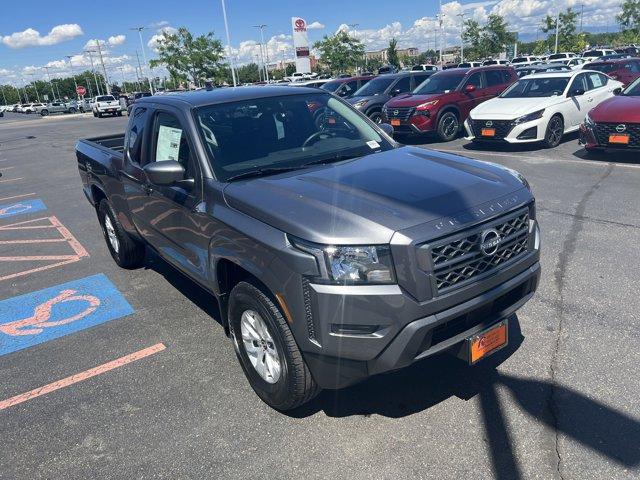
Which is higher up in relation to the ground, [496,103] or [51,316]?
[496,103]

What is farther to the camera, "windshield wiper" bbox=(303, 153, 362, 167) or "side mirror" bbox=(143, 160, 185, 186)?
"windshield wiper" bbox=(303, 153, 362, 167)

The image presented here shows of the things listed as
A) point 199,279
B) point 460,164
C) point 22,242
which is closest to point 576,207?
point 460,164

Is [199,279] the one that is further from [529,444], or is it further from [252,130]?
[529,444]

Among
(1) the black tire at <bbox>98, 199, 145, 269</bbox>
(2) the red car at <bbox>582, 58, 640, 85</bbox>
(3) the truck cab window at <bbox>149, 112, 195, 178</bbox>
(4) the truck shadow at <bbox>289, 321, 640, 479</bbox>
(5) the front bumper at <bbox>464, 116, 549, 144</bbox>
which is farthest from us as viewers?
(2) the red car at <bbox>582, 58, 640, 85</bbox>

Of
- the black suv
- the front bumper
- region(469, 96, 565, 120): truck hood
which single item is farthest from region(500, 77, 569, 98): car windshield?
the black suv

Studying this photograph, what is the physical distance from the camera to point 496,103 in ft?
38.1

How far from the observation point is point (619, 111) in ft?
28.8

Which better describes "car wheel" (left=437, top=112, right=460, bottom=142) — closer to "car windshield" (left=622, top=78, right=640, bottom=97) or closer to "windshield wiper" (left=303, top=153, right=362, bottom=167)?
"car windshield" (left=622, top=78, right=640, bottom=97)

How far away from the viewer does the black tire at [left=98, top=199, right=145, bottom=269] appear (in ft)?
17.8

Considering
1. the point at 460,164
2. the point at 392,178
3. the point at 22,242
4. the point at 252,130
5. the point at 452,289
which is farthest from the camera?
the point at 22,242

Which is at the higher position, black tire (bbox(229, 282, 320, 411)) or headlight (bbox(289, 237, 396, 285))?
headlight (bbox(289, 237, 396, 285))

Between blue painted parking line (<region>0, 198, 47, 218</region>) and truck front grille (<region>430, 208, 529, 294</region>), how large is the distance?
9.11 meters

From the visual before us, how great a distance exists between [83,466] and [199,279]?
A: 1.37m

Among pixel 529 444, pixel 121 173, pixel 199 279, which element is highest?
pixel 121 173
